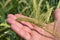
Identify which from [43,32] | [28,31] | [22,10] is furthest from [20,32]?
[22,10]

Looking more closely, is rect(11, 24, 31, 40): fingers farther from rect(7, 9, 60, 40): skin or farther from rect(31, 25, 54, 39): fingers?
rect(31, 25, 54, 39): fingers

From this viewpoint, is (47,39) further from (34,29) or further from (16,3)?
(16,3)

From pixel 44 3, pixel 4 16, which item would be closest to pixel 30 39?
pixel 4 16

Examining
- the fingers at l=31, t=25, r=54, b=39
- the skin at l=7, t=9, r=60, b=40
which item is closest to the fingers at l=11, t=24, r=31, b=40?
the skin at l=7, t=9, r=60, b=40

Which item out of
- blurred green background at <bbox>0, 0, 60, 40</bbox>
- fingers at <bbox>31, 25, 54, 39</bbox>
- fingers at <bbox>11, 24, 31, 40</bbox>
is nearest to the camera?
fingers at <bbox>11, 24, 31, 40</bbox>

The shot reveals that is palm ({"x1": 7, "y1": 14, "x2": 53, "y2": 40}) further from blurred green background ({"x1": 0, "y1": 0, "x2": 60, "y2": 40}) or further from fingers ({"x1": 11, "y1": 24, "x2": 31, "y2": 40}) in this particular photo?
blurred green background ({"x1": 0, "y1": 0, "x2": 60, "y2": 40})

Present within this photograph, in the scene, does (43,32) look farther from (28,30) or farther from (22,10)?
(22,10)

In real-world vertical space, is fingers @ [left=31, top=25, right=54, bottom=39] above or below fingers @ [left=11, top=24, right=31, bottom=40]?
below

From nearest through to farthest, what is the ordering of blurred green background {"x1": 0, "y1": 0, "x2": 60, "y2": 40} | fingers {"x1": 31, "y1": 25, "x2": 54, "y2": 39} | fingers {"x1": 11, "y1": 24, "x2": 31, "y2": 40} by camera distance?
fingers {"x1": 11, "y1": 24, "x2": 31, "y2": 40} < fingers {"x1": 31, "y1": 25, "x2": 54, "y2": 39} < blurred green background {"x1": 0, "y1": 0, "x2": 60, "y2": 40}

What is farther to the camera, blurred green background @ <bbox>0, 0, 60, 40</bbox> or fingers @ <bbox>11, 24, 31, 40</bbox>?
blurred green background @ <bbox>0, 0, 60, 40</bbox>
